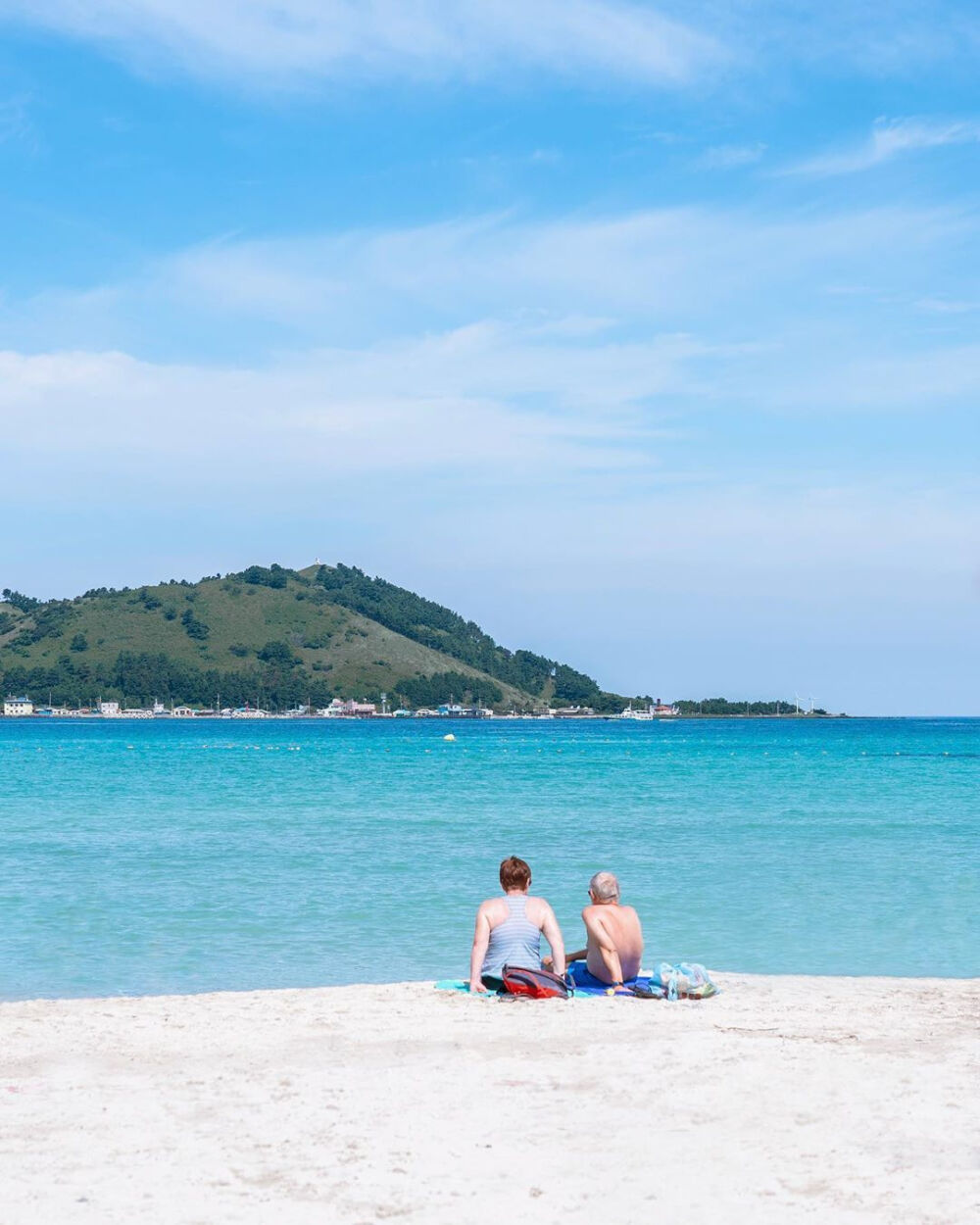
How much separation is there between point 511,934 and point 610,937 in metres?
0.92

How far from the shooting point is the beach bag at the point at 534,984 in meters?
11.7

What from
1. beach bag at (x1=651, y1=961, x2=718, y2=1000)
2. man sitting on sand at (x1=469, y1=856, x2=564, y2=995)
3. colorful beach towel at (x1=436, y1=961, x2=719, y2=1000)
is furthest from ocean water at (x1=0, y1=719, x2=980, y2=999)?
beach bag at (x1=651, y1=961, x2=718, y2=1000)

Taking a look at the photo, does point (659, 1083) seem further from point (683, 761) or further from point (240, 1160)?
point (683, 761)

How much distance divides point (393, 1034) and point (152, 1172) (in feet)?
12.2

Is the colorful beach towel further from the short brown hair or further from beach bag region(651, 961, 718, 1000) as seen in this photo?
the short brown hair

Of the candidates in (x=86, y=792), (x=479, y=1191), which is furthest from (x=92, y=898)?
(x=86, y=792)

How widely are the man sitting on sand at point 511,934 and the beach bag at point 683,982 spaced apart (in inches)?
36.8

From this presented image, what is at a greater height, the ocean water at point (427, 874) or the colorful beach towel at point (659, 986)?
the colorful beach towel at point (659, 986)

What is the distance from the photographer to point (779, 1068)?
8.89 m

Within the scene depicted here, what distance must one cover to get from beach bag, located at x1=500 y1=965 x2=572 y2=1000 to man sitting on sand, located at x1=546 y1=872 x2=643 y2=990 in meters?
0.48

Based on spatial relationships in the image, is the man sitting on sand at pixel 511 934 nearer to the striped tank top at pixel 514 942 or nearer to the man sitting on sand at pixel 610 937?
the striped tank top at pixel 514 942

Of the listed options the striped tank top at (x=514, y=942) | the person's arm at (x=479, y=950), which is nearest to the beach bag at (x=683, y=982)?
the striped tank top at (x=514, y=942)

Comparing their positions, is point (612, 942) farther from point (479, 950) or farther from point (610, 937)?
point (479, 950)

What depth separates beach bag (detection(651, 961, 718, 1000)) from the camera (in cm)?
1191
